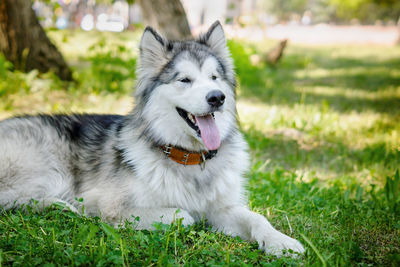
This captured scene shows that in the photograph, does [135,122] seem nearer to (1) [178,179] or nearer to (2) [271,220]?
(1) [178,179]

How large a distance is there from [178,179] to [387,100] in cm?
715

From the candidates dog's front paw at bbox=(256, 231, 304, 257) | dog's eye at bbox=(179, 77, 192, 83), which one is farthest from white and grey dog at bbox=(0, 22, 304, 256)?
dog's front paw at bbox=(256, 231, 304, 257)

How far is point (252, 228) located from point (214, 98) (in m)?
1.02

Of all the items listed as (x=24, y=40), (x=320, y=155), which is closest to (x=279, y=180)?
(x=320, y=155)

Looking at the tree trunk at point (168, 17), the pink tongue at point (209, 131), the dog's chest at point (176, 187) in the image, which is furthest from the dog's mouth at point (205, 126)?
the tree trunk at point (168, 17)

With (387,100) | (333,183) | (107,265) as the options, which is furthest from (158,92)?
(387,100)

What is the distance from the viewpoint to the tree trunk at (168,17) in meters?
7.02

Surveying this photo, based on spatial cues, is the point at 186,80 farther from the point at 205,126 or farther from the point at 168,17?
the point at 168,17

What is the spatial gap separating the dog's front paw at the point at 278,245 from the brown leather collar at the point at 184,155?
2.66 ft

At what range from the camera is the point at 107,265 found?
2057 mm

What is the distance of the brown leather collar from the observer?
291 centimetres

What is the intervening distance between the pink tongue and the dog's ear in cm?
77

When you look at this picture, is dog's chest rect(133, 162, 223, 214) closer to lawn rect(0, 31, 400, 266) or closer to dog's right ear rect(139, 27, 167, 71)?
lawn rect(0, 31, 400, 266)

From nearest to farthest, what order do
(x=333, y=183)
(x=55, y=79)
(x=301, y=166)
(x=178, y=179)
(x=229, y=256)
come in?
(x=229, y=256)
(x=178, y=179)
(x=333, y=183)
(x=301, y=166)
(x=55, y=79)
